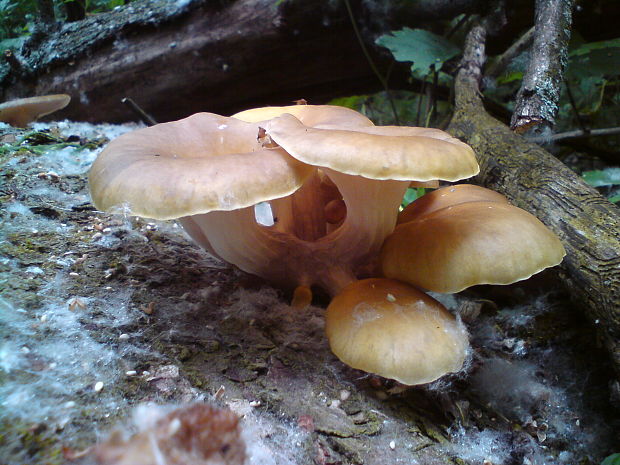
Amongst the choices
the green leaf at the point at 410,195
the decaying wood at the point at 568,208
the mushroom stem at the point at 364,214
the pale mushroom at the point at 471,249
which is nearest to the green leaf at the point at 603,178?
the decaying wood at the point at 568,208

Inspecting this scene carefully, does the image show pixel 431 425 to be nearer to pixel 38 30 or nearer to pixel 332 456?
pixel 332 456

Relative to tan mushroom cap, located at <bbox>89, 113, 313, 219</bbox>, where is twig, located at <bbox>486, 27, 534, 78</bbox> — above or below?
below

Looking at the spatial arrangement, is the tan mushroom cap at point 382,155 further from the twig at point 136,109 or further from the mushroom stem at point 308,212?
the twig at point 136,109

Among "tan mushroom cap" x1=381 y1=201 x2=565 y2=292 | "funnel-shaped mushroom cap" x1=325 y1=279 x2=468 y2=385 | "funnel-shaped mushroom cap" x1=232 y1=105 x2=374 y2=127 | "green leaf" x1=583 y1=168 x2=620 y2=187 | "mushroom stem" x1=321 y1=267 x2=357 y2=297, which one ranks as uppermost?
"funnel-shaped mushroom cap" x1=232 y1=105 x2=374 y2=127

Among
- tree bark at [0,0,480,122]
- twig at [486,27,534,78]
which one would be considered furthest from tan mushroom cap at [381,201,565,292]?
tree bark at [0,0,480,122]

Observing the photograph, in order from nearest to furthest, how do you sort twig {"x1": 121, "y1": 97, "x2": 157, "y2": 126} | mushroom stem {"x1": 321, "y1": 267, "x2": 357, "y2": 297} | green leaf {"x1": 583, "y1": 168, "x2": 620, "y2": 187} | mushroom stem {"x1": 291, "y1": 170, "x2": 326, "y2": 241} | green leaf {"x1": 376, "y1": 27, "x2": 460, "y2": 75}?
mushroom stem {"x1": 321, "y1": 267, "x2": 357, "y2": 297} < mushroom stem {"x1": 291, "y1": 170, "x2": 326, "y2": 241} < green leaf {"x1": 583, "y1": 168, "x2": 620, "y2": 187} < green leaf {"x1": 376, "y1": 27, "x2": 460, "y2": 75} < twig {"x1": 121, "y1": 97, "x2": 157, "y2": 126}

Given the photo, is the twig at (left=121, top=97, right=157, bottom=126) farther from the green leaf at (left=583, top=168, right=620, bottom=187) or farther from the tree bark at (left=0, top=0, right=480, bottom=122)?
the green leaf at (left=583, top=168, right=620, bottom=187)

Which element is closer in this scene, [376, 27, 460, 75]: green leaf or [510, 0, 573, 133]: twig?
[510, 0, 573, 133]: twig
